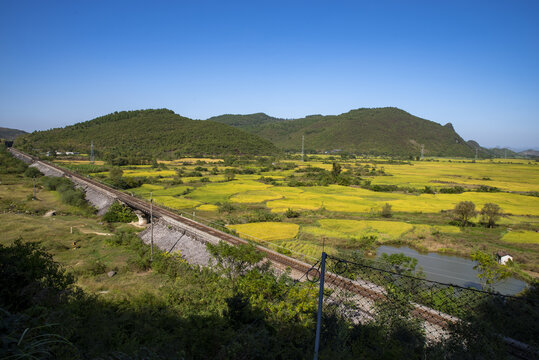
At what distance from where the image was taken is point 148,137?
127188 millimetres

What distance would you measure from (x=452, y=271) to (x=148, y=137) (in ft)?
415

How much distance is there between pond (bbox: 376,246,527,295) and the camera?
19.2 m

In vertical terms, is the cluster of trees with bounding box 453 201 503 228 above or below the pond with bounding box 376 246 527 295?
above

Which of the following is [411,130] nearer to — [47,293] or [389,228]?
[389,228]

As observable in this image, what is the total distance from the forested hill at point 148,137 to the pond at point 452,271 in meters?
103

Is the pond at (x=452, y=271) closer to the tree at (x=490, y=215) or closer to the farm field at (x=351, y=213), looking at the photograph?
the farm field at (x=351, y=213)

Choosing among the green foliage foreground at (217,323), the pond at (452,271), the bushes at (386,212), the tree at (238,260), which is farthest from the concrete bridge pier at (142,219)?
the bushes at (386,212)

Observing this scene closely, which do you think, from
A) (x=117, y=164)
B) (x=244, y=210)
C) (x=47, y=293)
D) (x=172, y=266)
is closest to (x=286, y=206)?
(x=244, y=210)

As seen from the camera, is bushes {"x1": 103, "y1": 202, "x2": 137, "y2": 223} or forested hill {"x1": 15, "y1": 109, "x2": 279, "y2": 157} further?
forested hill {"x1": 15, "y1": 109, "x2": 279, "y2": 157}

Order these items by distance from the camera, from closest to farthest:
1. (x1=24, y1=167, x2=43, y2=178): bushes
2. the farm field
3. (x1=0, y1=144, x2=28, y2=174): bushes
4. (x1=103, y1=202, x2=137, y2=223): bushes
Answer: the farm field < (x1=103, y1=202, x2=137, y2=223): bushes < (x1=24, y1=167, x2=43, y2=178): bushes < (x1=0, y1=144, x2=28, y2=174): bushes

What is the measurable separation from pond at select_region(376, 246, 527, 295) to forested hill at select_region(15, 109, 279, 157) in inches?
4060

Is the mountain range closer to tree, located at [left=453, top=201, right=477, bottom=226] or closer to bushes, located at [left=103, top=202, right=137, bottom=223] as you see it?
bushes, located at [left=103, top=202, right=137, bottom=223]

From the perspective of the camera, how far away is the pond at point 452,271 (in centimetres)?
1920

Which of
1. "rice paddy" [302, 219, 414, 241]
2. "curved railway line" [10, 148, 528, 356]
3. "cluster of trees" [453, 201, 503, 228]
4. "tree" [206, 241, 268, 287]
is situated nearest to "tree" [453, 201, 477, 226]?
"cluster of trees" [453, 201, 503, 228]
